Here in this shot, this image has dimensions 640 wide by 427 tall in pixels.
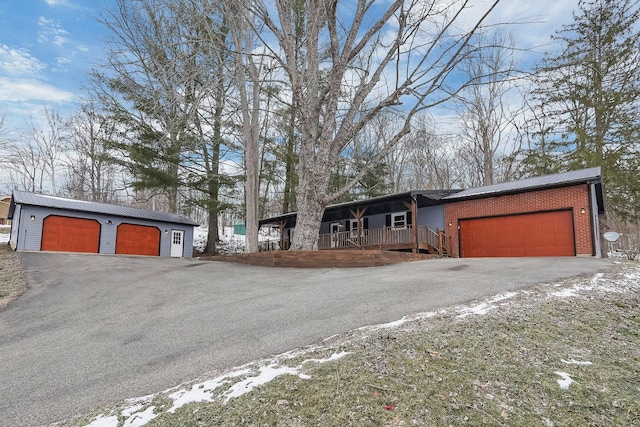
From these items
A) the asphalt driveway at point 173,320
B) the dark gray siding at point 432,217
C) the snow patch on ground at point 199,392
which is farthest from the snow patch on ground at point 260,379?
the dark gray siding at point 432,217

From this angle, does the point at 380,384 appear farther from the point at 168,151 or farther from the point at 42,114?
the point at 42,114

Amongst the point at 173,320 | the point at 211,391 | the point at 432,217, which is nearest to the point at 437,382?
the point at 211,391

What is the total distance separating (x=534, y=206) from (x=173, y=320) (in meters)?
13.2

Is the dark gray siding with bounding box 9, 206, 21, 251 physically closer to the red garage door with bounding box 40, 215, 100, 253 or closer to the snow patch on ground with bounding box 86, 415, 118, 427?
the red garage door with bounding box 40, 215, 100, 253

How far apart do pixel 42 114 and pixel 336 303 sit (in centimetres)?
3432

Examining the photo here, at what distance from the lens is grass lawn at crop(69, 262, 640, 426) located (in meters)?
2.45

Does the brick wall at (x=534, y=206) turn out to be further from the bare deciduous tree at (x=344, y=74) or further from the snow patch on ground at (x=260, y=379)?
the snow patch on ground at (x=260, y=379)

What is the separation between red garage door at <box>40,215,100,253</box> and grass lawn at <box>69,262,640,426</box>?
17.8m

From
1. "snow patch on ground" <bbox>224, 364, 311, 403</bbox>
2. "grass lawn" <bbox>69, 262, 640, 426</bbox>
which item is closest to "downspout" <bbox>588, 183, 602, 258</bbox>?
"grass lawn" <bbox>69, 262, 640, 426</bbox>

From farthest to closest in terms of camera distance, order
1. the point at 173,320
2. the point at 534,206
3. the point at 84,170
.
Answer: the point at 84,170, the point at 534,206, the point at 173,320

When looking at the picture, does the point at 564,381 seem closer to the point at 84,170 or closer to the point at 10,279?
the point at 10,279

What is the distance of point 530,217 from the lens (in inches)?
545

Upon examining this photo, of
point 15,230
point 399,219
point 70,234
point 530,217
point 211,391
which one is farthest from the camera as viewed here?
point 399,219

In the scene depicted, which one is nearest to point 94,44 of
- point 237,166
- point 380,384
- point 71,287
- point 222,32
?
point 222,32
